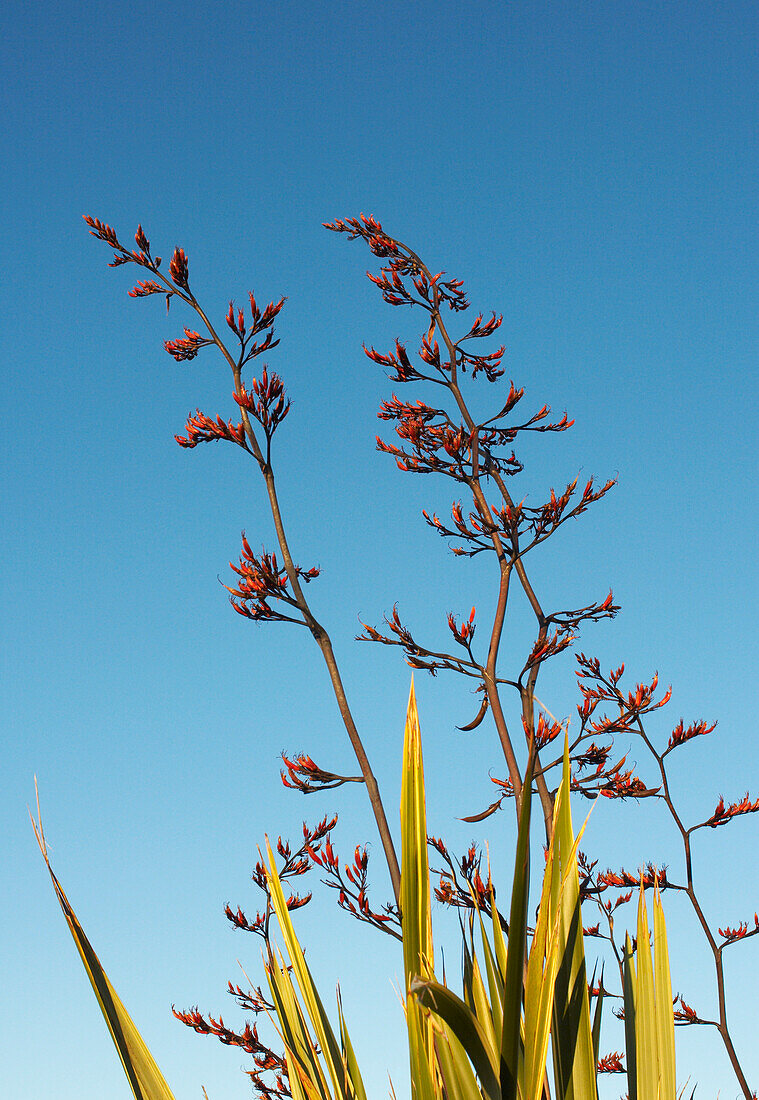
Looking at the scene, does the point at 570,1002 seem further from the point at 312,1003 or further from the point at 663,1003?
the point at 312,1003

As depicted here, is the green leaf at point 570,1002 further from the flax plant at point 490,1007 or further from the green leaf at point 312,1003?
the green leaf at point 312,1003

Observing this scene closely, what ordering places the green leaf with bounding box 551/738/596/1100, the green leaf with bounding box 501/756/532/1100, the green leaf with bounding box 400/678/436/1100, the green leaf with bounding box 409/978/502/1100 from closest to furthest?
the green leaf with bounding box 409/978/502/1100 → the green leaf with bounding box 501/756/532/1100 → the green leaf with bounding box 400/678/436/1100 → the green leaf with bounding box 551/738/596/1100

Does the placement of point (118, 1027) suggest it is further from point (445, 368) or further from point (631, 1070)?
point (445, 368)

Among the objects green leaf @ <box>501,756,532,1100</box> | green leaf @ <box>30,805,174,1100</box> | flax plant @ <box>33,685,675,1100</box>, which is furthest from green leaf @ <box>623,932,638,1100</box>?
green leaf @ <box>30,805,174,1100</box>

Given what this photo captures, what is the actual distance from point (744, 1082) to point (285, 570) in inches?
81.3

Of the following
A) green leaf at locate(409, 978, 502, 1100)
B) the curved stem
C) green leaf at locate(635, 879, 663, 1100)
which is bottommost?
green leaf at locate(409, 978, 502, 1100)

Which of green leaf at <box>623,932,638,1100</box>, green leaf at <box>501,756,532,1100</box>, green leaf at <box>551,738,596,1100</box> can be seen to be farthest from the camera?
green leaf at <box>623,932,638,1100</box>

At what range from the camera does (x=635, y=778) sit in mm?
2619

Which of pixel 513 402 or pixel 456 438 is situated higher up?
A: pixel 513 402

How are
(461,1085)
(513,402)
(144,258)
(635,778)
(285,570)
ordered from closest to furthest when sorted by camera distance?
1. (461,1085)
2. (285,570)
3. (635,778)
4. (144,258)
5. (513,402)

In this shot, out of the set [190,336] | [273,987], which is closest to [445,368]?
[190,336]

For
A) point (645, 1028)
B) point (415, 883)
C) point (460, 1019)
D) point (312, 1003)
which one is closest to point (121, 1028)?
point (312, 1003)

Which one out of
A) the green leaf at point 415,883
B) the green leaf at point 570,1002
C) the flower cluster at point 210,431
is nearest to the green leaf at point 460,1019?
the green leaf at point 415,883

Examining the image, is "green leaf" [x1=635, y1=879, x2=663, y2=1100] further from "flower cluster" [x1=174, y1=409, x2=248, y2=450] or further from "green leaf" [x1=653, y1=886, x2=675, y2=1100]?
"flower cluster" [x1=174, y1=409, x2=248, y2=450]
